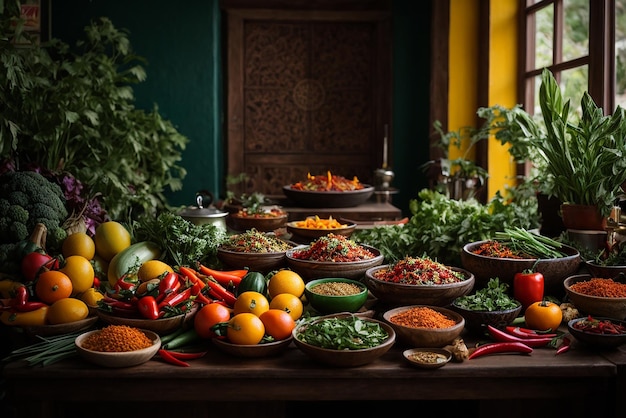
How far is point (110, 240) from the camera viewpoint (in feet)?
10.2

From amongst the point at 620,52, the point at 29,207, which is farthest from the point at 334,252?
the point at 620,52

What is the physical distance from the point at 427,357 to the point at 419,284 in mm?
384

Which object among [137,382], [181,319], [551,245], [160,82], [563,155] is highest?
[160,82]

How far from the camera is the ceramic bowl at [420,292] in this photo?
7.92 feet

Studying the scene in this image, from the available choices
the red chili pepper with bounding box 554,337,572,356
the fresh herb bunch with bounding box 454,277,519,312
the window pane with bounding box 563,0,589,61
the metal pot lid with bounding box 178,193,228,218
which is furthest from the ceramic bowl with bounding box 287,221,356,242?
the window pane with bounding box 563,0,589,61

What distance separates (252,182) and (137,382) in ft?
15.9

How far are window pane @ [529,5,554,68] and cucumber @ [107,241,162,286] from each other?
326cm

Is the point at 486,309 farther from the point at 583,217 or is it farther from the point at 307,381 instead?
the point at 583,217

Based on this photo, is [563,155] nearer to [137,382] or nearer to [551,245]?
[551,245]

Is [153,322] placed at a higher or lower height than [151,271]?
lower

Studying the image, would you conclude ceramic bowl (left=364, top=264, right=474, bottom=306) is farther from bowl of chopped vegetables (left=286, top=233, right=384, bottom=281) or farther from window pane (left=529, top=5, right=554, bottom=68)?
window pane (left=529, top=5, right=554, bottom=68)

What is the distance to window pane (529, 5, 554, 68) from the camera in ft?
16.0

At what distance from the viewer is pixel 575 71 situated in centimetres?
433

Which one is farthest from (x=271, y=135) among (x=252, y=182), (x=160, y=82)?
(x=160, y=82)
